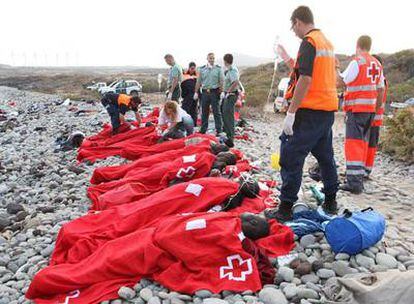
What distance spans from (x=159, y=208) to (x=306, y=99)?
190 centimetres

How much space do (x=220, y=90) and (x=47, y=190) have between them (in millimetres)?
3970

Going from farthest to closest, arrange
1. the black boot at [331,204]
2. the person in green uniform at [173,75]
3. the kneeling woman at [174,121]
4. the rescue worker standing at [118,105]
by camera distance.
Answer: the person in green uniform at [173,75] < the rescue worker standing at [118,105] < the kneeling woman at [174,121] < the black boot at [331,204]

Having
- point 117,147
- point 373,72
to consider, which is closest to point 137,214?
point 373,72

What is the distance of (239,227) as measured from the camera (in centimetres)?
391

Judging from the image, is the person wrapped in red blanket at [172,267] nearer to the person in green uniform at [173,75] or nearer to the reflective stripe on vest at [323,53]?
the reflective stripe on vest at [323,53]

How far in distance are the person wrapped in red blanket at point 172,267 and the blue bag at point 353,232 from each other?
0.62 metres

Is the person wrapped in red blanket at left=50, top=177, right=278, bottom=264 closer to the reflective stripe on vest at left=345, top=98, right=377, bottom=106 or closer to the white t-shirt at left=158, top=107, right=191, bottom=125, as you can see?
the reflective stripe on vest at left=345, top=98, right=377, bottom=106

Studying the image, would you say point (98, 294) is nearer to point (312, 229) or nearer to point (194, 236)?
point (194, 236)

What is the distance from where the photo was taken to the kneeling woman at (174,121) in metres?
8.65

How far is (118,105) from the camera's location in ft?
32.8

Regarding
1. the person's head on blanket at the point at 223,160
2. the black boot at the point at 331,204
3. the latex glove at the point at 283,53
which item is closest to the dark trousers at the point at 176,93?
the person's head on blanket at the point at 223,160

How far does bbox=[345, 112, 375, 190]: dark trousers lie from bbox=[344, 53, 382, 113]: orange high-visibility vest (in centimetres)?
11

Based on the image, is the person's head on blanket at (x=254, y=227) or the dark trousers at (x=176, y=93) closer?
the person's head on blanket at (x=254, y=227)

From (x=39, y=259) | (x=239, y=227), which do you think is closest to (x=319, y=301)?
(x=239, y=227)
